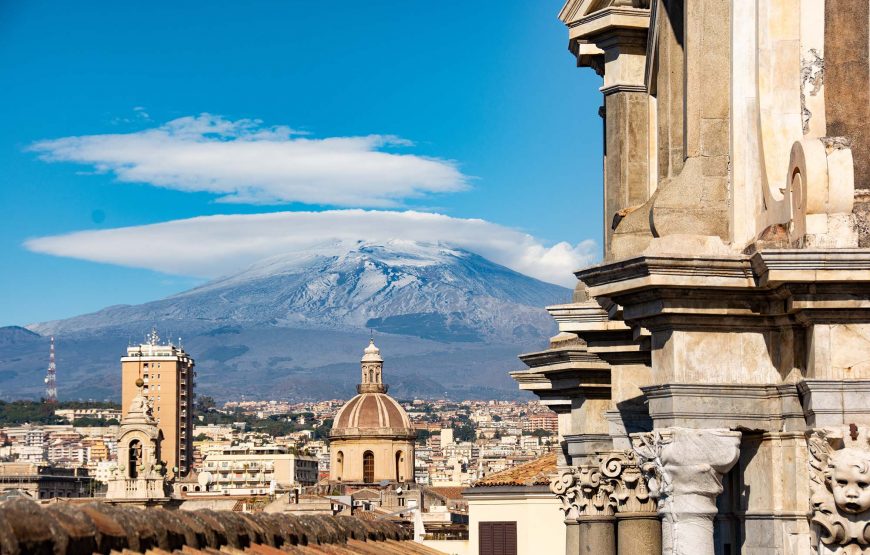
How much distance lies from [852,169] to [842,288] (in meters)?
0.74

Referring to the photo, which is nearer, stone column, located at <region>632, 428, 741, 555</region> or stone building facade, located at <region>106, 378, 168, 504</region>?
stone column, located at <region>632, 428, 741, 555</region>

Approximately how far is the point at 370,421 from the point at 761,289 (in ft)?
438

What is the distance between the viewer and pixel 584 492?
614 inches

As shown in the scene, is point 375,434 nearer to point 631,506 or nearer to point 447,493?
point 447,493

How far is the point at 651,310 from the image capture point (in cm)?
1173

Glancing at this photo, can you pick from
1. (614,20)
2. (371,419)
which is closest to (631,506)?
(614,20)

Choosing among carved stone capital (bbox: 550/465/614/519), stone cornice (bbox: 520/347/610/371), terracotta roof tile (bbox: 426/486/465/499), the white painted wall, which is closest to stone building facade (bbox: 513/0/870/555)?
carved stone capital (bbox: 550/465/614/519)

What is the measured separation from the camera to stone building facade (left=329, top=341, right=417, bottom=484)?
14338 cm

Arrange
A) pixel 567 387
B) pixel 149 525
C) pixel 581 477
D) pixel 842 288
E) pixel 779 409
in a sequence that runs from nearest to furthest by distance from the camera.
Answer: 1. pixel 842 288
2. pixel 779 409
3. pixel 149 525
4. pixel 581 477
5. pixel 567 387

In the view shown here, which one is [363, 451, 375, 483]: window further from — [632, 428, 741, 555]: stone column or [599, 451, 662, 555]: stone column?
[632, 428, 741, 555]: stone column

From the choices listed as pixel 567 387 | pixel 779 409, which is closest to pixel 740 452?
pixel 779 409

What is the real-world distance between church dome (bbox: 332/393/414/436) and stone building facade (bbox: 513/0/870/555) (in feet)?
428

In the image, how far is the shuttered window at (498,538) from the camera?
1626 inches

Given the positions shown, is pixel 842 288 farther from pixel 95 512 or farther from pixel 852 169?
pixel 95 512
